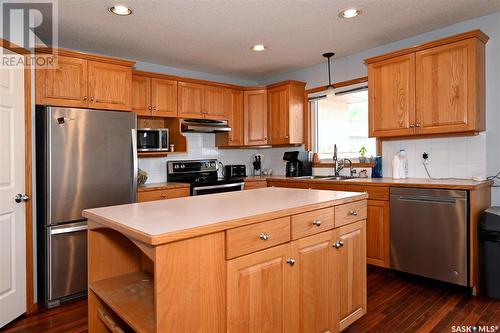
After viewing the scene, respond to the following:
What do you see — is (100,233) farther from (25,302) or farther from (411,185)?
(411,185)

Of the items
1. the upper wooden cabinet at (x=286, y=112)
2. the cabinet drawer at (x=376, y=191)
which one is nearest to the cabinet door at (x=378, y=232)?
the cabinet drawer at (x=376, y=191)

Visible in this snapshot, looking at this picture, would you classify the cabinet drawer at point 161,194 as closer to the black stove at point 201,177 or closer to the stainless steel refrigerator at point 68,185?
the black stove at point 201,177

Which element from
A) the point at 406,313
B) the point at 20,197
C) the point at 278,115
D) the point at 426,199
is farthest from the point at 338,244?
the point at 278,115

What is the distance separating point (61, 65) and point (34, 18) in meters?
0.44

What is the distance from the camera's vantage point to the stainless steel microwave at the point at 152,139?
12.3ft

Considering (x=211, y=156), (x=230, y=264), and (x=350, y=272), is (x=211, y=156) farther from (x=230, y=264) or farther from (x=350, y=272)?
(x=230, y=264)

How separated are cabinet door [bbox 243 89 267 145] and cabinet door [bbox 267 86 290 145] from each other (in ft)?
0.27

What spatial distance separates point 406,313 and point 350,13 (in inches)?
102

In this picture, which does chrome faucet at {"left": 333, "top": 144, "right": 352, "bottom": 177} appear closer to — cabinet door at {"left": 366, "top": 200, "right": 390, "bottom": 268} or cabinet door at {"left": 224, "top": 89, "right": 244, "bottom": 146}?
cabinet door at {"left": 366, "top": 200, "right": 390, "bottom": 268}

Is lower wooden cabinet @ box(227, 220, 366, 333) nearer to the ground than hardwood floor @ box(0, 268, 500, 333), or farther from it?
farther from it

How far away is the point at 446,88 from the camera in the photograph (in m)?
2.99

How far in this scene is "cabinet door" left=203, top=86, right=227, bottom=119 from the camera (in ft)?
14.5

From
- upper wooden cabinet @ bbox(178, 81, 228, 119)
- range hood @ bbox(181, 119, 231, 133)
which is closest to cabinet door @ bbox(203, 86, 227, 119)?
upper wooden cabinet @ bbox(178, 81, 228, 119)

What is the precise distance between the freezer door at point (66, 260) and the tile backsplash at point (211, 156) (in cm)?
141
